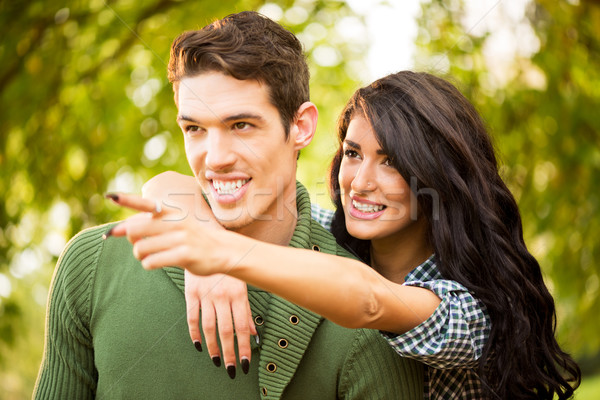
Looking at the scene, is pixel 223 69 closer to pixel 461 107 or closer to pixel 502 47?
pixel 461 107

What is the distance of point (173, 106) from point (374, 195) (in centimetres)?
218

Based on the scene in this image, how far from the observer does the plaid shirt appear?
1.76 m

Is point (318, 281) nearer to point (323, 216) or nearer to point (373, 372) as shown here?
point (373, 372)

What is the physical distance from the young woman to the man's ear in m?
0.22

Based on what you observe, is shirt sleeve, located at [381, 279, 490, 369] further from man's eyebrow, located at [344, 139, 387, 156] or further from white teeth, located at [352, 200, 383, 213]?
man's eyebrow, located at [344, 139, 387, 156]

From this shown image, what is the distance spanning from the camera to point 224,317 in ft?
5.38

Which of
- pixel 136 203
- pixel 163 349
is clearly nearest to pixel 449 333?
pixel 163 349

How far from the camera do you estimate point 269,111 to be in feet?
6.68

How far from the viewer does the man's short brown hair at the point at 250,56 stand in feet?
6.49

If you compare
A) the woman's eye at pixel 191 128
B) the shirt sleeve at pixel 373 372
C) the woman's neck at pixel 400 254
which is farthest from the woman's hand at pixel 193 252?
the woman's neck at pixel 400 254

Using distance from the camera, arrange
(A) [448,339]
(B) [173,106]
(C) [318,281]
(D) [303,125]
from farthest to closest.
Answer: (B) [173,106] → (D) [303,125] → (A) [448,339] → (C) [318,281]

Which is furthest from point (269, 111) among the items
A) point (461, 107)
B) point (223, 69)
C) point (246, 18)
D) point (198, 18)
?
point (198, 18)

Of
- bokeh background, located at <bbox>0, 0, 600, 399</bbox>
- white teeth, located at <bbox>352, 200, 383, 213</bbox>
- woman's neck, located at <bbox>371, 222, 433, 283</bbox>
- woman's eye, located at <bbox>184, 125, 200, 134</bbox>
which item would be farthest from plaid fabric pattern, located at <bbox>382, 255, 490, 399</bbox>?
bokeh background, located at <bbox>0, 0, 600, 399</bbox>

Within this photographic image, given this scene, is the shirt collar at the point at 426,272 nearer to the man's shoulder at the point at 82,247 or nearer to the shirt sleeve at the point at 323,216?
the shirt sleeve at the point at 323,216
